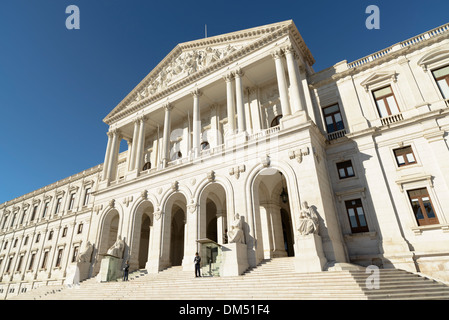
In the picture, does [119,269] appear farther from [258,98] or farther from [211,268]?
[258,98]

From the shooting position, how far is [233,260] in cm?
1445

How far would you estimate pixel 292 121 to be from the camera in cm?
1758

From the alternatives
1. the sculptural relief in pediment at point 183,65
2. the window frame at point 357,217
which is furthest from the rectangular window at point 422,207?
the sculptural relief in pediment at point 183,65

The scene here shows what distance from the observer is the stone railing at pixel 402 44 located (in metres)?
18.2

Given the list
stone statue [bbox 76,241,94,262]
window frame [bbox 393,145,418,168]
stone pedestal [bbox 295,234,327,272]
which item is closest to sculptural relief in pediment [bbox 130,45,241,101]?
window frame [bbox 393,145,418,168]

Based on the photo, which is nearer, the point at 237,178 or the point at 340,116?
the point at 237,178

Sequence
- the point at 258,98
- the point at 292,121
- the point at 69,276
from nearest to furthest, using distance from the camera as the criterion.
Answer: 1. the point at 292,121
2. the point at 69,276
3. the point at 258,98

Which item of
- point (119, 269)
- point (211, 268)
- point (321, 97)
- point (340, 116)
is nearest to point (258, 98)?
point (321, 97)

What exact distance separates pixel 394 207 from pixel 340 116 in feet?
25.1

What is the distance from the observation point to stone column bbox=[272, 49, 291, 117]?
18.6 m

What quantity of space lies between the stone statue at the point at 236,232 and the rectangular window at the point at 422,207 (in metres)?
10.3

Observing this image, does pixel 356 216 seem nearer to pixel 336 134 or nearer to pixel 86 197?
pixel 336 134

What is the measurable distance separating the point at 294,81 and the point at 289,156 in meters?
6.15
